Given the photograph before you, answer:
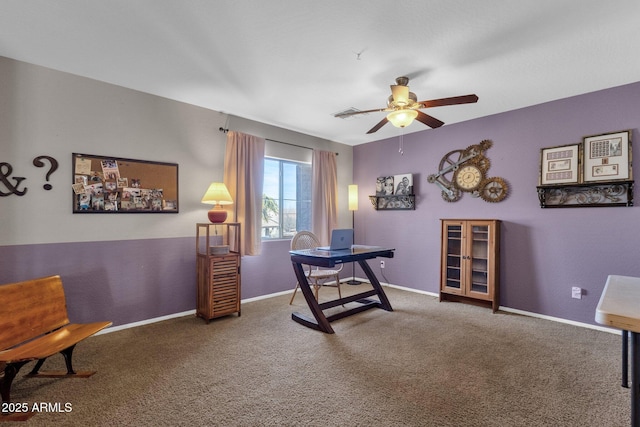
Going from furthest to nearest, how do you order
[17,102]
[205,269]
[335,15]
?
[205,269] < [17,102] < [335,15]

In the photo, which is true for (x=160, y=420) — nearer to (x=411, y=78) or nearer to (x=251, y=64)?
(x=251, y=64)

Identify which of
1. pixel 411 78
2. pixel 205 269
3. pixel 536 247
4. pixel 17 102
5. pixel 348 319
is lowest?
pixel 348 319

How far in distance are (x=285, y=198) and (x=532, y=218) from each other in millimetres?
3262

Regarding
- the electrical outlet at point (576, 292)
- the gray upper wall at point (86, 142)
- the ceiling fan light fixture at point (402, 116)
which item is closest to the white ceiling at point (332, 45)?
the gray upper wall at point (86, 142)

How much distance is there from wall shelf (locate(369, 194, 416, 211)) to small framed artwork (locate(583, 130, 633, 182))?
6.72ft

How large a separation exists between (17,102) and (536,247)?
5.40 metres

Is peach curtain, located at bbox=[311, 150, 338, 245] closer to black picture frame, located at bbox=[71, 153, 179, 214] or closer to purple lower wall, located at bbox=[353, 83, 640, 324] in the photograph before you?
purple lower wall, located at bbox=[353, 83, 640, 324]

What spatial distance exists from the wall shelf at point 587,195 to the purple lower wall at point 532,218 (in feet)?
0.25

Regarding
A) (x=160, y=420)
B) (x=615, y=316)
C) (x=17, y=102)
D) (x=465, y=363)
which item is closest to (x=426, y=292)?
(x=465, y=363)

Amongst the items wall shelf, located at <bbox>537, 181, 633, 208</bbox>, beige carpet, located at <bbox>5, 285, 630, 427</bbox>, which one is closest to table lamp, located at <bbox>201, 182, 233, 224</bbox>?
beige carpet, located at <bbox>5, 285, 630, 427</bbox>

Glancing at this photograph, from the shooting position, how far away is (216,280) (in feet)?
10.7

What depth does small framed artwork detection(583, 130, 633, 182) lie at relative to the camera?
9.58 feet

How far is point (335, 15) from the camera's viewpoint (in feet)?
6.50

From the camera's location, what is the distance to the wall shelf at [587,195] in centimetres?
294
